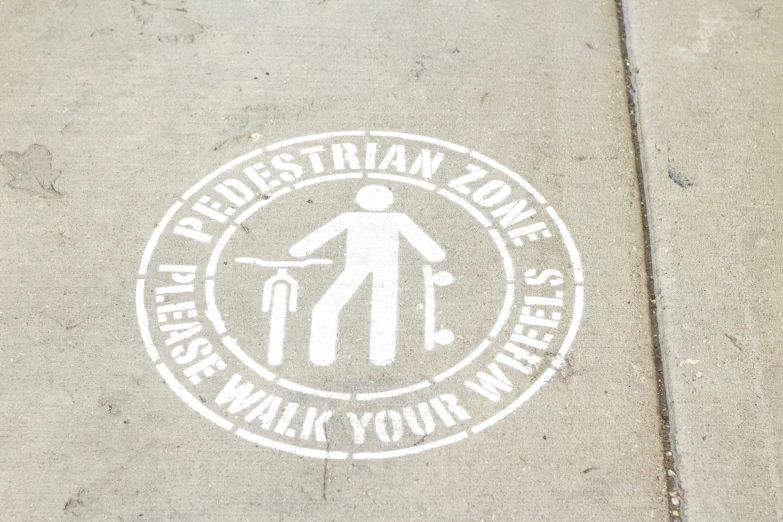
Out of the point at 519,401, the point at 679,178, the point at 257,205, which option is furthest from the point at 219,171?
the point at 679,178

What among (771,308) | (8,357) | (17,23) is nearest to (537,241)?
(771,308)

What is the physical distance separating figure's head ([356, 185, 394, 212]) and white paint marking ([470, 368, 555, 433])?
1.45 meters

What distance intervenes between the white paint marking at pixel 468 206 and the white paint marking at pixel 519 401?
104cm

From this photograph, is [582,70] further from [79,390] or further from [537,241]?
[79,390]

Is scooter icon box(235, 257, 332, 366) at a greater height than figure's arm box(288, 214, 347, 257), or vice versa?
figure's arm box(288, 214, 347, 257)

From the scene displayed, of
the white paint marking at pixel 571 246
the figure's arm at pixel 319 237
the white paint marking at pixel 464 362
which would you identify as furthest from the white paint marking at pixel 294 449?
the white paint marking at pixel 571 246

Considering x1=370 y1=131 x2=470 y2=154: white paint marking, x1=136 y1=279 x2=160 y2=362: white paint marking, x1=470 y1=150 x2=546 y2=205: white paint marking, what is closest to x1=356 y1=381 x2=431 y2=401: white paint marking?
x1=136 y1=279 x2=160 y2=362: white paint marking

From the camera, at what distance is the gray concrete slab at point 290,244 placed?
14.3 feet

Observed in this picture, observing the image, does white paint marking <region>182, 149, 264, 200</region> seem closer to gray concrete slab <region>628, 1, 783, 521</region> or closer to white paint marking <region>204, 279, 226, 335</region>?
white paint marking <region>204, 279, 226, 335</region>

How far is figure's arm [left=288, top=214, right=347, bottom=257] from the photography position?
17.0ft

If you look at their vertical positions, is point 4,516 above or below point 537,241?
below

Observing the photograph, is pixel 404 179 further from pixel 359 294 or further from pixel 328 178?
pixel 359 294

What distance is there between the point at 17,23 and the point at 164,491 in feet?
12.9

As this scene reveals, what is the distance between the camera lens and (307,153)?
560 centimetres
